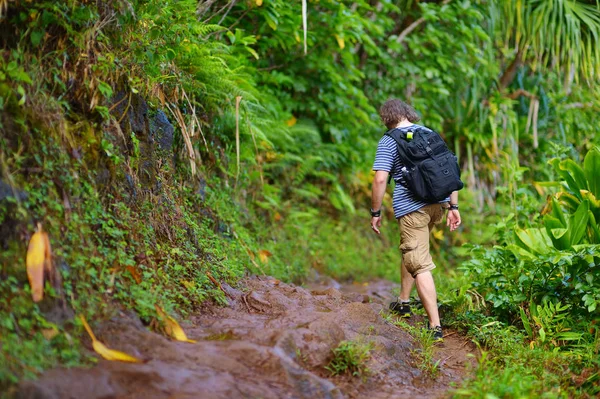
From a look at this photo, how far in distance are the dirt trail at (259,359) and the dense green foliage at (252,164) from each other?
17 cm

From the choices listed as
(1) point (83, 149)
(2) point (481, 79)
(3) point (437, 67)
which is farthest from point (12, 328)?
(2) point (481, 79)

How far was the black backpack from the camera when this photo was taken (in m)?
4.91

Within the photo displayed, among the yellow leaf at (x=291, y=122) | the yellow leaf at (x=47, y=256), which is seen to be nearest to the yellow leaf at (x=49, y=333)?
the yellow leaf at (x=47, y=256)

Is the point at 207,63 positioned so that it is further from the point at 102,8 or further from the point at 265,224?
the point at 265,224

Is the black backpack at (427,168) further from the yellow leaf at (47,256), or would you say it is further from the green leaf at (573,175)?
the yellow leaf at (47,256)

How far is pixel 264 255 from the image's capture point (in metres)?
6.62

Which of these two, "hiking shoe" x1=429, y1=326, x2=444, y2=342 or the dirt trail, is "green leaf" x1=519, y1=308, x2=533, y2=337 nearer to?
the dirt trail

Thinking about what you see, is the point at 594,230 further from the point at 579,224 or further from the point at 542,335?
the point at 542,335

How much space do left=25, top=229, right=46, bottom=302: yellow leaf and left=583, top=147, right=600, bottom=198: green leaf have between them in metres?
4.49

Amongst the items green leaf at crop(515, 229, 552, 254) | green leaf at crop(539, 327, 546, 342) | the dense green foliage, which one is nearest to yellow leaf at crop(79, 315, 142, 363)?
the dense green foliage

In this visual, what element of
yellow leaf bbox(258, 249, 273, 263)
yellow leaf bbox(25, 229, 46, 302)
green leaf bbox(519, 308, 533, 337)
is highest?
yellow leaf bbox(25, 229, 46, 302)

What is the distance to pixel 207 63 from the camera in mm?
5602

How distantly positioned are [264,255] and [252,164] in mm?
1284

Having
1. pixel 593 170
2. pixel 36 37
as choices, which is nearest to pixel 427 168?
pixel 593 170
